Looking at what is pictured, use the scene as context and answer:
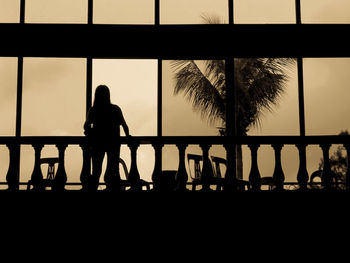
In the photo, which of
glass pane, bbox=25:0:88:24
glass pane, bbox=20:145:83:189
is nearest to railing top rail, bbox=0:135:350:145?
glass pane, bbox=20:145:83:189

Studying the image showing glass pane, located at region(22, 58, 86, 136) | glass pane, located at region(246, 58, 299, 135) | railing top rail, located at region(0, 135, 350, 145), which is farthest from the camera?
glass pane, located at region(246, 58, 299, 135)

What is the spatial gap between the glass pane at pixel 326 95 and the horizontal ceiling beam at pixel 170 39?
347 mm

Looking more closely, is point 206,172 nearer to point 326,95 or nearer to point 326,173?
point 326,173

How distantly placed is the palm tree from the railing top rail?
2.50 m

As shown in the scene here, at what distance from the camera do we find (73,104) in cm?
876

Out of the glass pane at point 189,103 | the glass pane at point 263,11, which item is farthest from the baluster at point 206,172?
the glass pane at point 263,11

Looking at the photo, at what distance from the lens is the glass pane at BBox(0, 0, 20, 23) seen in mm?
9148

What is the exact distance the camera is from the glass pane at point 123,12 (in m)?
9.19

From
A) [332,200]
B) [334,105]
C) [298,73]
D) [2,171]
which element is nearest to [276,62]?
[298,73]

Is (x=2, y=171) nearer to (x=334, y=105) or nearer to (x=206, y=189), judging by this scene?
(x=206, y=189)

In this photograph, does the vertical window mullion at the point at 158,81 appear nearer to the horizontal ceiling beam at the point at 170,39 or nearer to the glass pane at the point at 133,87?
the glass pane at the point at 133,87

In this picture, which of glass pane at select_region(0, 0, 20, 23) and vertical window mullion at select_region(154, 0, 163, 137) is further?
glass pane at select_region(0, 0, 20, 23)

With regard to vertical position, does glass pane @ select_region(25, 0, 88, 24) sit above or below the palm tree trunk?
above

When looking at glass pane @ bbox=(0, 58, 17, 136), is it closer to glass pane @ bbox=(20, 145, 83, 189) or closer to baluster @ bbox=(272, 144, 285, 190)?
glass pane @ bbox=(20, 145, 83, 189)
